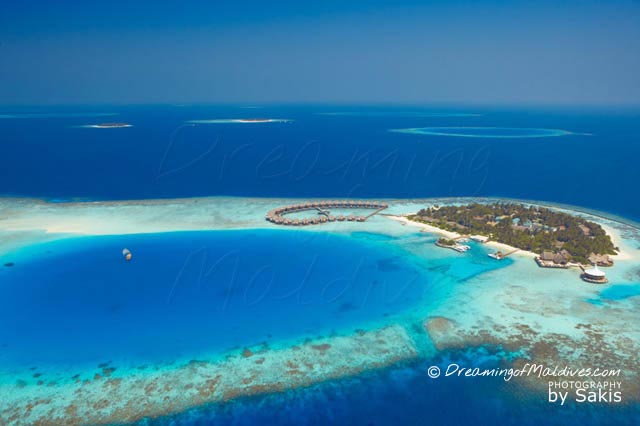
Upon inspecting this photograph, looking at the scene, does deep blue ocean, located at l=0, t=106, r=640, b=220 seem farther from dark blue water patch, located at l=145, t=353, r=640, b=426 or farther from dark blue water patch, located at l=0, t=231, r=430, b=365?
dark blue water patch, located at l=145, t=353, r=640, b=426

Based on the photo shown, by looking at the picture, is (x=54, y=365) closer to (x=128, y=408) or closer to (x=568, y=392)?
(x=128, y=408)

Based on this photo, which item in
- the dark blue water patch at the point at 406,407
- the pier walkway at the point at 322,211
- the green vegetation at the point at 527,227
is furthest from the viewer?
the pier walkway at the point at 322,211

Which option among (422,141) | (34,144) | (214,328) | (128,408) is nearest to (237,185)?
(214,328)

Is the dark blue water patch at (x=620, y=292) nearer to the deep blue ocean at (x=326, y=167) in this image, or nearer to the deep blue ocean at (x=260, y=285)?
the deep blue ocean at (x=260, y=285)

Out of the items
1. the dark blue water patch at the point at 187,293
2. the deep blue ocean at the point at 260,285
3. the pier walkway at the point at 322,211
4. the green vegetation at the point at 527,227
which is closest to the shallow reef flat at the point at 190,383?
the deep blue ocean at the point at 260,285

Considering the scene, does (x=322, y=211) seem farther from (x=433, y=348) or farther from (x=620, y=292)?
(x=620, y=292)
